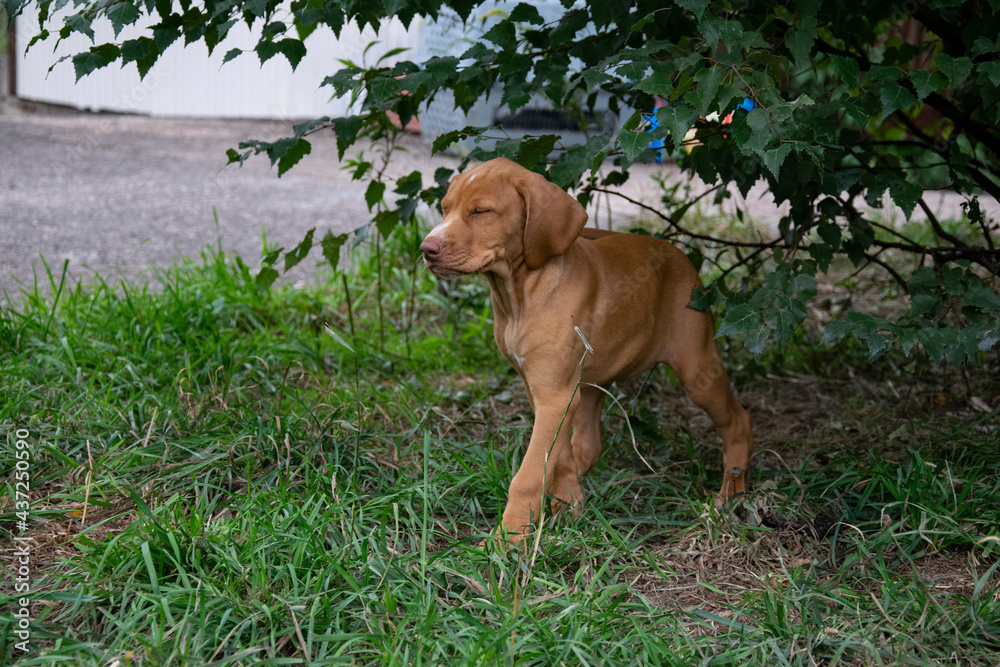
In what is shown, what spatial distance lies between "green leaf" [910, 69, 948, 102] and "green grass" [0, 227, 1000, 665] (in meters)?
1.21

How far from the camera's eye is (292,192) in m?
8.10

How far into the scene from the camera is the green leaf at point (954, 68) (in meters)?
2.47

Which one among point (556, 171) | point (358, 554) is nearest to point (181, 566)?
point (358, 554)

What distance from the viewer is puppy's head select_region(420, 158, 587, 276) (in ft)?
8.50

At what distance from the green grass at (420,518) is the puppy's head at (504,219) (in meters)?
0.79

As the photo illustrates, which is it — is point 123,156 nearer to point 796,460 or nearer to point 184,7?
point 184,7

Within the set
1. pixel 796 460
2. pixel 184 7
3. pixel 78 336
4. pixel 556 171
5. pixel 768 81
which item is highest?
pixel 184 7

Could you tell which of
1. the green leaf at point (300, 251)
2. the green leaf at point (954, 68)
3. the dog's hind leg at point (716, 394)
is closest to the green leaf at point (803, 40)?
the green leaf at point (954, 68)

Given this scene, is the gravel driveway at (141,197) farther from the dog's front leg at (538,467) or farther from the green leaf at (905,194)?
the green leaf at (905,194)

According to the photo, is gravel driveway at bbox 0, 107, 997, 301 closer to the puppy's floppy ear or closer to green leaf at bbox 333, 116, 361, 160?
green leaf at bbox 333, 116, 361, 160

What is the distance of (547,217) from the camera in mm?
2633

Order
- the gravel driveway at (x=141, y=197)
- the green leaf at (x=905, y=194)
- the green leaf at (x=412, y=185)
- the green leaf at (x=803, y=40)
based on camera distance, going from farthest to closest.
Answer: the gravel driveway at (x=141, y=197), the green leaf at (x=412, y=185), the green leaf at (x=905, y=194), the green leaf at (x=803, y=40)

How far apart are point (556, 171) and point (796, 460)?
1645mm

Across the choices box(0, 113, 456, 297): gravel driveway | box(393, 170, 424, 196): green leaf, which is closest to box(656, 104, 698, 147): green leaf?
box(393, 170, 424, 196): green leaf
